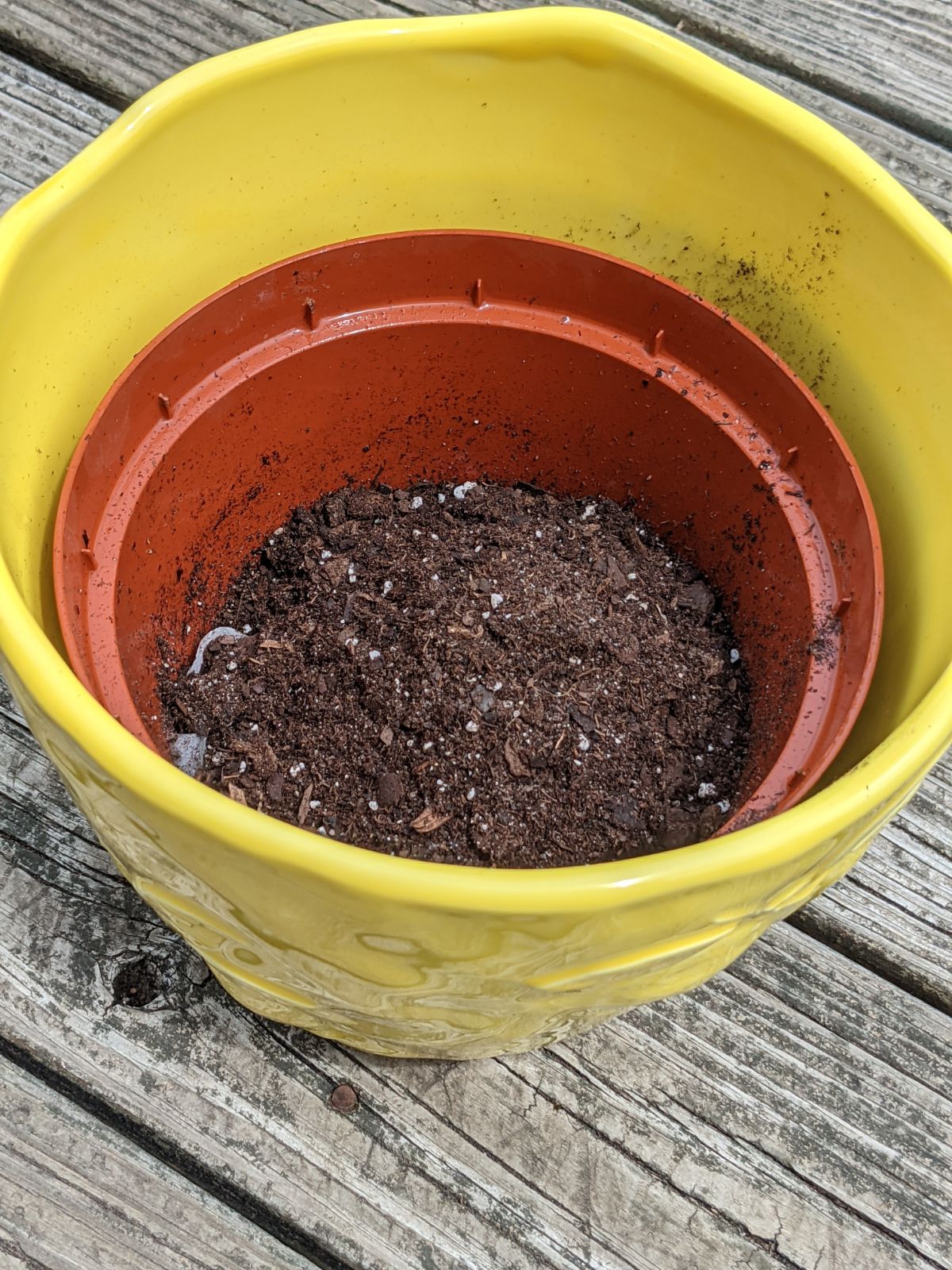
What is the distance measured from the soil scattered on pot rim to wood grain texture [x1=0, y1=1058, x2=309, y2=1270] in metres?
0.25

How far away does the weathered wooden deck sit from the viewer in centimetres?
69

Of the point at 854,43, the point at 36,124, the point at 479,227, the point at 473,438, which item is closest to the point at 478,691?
the point at 473,438

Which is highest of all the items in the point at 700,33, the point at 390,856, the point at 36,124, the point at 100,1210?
the point at 700,33

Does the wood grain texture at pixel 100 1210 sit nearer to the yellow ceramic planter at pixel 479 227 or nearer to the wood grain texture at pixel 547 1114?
the wood grain texture at pixel 547 1114

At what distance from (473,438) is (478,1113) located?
0.49 metres

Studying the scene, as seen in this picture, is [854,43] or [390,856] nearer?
[390,856]

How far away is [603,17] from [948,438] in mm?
346

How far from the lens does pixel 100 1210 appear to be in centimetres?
69

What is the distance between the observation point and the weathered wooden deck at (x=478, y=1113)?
27.3 inches

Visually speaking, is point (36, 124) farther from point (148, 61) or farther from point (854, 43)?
point (854, 43)

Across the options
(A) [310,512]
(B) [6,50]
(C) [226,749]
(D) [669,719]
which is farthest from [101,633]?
(B) [6,50]

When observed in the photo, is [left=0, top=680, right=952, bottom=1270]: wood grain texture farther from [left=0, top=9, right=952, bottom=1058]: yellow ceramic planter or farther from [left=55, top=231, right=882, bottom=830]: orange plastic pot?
[left=55, top=231, right=882, bottom=830]: orange plastic pot

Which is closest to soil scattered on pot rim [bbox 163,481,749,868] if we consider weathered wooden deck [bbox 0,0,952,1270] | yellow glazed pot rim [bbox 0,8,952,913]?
weathered wooden deck [bbox 0,0,952,1270]

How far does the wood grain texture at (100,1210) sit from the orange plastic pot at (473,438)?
0.27 m
